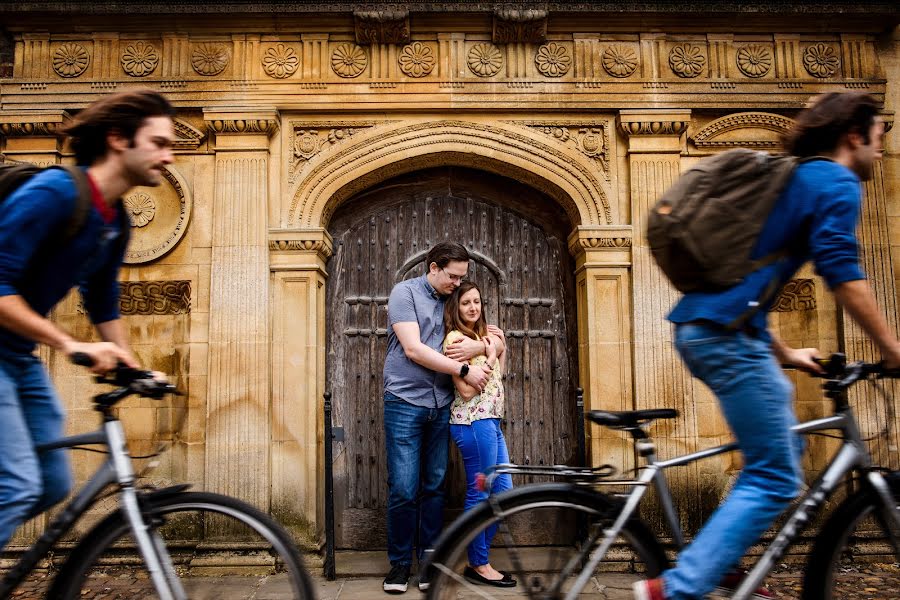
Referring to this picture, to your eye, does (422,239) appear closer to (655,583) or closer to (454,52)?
(454,52)

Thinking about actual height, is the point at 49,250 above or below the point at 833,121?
below

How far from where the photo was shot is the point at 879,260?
523cm

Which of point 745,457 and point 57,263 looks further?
point 57,263

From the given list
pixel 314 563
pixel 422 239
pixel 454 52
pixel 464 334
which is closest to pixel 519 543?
pixel 464 334

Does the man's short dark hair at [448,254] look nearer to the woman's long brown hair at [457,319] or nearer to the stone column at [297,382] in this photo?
the woman's long brown hair at [457,319]

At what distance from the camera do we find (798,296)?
540 cm

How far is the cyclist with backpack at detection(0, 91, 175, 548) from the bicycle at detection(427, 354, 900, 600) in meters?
1.18

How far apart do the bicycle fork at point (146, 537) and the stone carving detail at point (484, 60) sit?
13.5ft

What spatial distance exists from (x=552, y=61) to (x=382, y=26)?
1.31m

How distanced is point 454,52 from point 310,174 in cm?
144

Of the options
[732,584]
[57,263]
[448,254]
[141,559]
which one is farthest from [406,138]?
[732,584]

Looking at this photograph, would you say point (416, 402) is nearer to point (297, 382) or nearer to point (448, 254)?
point (448, 254)

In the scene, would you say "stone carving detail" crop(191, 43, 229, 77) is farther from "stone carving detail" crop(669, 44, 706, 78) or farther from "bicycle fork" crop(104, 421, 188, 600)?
"bicycle fork" crop(104, 421, 188, 600)

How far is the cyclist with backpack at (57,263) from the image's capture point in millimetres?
2033
